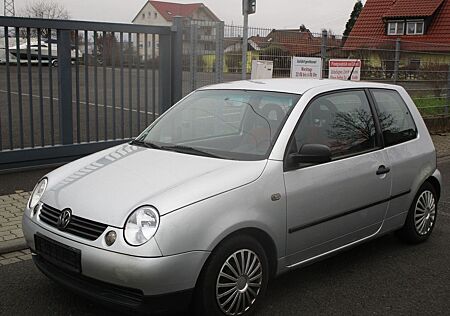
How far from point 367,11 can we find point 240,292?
4689cm

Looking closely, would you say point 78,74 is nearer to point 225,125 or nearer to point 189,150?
point 225,125

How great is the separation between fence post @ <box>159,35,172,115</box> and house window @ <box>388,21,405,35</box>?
3839 cm

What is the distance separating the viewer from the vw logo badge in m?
3.38

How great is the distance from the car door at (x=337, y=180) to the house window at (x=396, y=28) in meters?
41.9

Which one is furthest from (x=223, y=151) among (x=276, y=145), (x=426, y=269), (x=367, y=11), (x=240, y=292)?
(x=367, y=11)

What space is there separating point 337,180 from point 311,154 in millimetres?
420

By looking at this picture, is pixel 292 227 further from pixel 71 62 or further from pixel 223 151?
pixel 71 62

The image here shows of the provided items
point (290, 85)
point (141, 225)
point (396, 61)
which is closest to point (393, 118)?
point (290, 85)

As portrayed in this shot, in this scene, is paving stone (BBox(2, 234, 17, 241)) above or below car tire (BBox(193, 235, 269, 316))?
below

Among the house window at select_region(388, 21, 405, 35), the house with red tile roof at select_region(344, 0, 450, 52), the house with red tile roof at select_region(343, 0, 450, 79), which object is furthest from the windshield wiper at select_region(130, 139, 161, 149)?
the house window at select_region(388, 21, 405, 35)

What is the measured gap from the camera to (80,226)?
331 centimetres

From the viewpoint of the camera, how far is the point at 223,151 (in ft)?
13.1

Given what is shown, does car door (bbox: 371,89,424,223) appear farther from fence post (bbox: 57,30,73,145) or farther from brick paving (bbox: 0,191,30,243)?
fence post (bbox: 57,30,73,145)

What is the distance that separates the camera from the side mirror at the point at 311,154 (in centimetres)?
382
